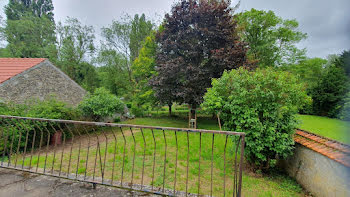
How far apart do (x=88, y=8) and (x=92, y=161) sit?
606 inches

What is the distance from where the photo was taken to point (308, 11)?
29.6 inches

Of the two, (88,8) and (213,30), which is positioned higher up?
(88,8)

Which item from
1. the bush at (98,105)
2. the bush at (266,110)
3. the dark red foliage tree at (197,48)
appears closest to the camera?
the bush at (266,110)

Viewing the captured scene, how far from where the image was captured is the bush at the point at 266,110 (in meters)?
3.30

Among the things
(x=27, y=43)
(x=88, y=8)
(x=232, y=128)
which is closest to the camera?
(x=232, y=128)

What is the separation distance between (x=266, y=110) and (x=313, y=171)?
138cm

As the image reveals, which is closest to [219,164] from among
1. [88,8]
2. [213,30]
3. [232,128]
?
[232,128]

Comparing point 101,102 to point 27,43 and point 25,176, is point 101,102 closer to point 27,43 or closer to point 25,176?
point 25,176

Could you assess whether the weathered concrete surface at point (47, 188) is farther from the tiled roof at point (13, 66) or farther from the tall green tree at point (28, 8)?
the tall green tree at point (28, 8)

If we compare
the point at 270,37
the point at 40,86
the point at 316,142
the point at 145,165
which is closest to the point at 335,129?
the point at 316,142

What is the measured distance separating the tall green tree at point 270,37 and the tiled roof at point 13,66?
1552 cm

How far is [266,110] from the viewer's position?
134 inches

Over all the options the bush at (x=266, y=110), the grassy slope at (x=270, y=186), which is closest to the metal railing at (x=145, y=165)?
the grassy slope at (x=270, y=186)

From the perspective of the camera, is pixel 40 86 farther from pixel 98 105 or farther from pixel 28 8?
pixel 28 8
